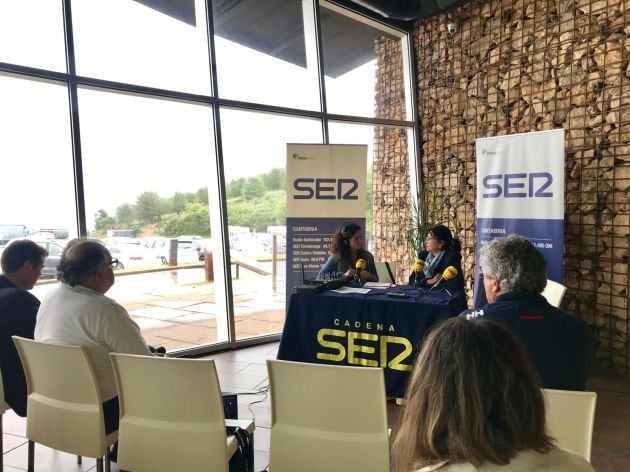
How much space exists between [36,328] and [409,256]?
4889mm

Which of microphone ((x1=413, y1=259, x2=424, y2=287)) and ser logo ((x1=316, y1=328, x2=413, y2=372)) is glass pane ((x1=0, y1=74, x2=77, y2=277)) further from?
microphone ((x1=413, y1=259, x2=424, y2=287))

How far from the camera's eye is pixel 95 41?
13.4 ft

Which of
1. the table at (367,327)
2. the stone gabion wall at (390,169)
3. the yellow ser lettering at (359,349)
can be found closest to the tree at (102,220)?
the table at (367,327)

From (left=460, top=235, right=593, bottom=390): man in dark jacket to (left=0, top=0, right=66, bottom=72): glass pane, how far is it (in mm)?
3736

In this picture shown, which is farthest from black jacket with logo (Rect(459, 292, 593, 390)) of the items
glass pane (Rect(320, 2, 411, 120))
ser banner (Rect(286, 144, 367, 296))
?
glass pane (Rect(320, 2, 411, 120))

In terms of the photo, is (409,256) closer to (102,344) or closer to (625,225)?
(625,225)

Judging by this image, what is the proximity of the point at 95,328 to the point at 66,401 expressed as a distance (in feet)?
1.06

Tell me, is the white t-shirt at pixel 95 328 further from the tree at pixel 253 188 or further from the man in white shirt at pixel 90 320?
the tree at pixel 253 188

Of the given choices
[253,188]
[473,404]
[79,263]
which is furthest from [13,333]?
[253,188]

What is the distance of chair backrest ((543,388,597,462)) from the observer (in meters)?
1.53

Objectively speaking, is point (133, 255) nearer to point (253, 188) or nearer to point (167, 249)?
point (167, 249)

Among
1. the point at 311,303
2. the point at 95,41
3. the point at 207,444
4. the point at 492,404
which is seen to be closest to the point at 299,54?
the point at 95,41

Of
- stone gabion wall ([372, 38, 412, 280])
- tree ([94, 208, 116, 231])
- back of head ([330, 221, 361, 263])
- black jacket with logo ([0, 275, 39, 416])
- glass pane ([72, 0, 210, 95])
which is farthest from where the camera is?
stone gabion wall ([372, 38, 412, 280])

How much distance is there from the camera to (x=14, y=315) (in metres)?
2.43
